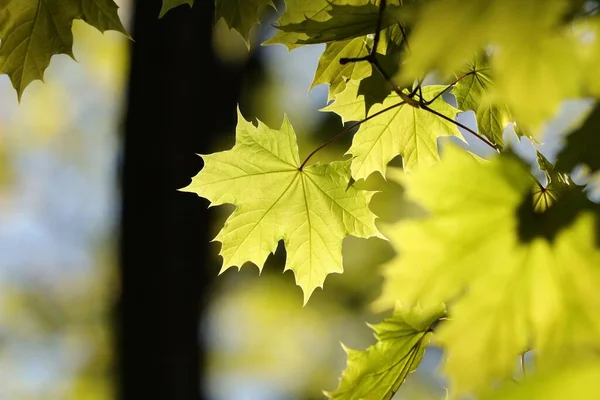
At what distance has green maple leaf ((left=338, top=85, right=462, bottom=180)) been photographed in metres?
1.19

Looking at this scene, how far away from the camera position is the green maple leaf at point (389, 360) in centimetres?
99

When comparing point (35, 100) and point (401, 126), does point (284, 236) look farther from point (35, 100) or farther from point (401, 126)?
point (35, 100)

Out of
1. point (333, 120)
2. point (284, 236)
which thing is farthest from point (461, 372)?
point (333, 120)

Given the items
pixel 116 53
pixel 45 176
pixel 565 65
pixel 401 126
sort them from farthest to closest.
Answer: pixel 45 176 → pixel 116 53 → pixel 401 126 → pixel 565 65

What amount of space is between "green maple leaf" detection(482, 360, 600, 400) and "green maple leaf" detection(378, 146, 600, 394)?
0.21 metres

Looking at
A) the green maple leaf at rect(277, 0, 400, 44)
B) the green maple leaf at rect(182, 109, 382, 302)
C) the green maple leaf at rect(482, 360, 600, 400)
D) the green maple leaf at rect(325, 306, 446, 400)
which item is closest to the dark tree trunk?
the green maple leaf at rect(182, 109, 382, 302)

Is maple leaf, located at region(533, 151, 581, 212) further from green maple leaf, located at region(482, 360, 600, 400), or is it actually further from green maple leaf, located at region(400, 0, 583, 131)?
green maple leaf, located at region(482, 360, 600, 400)

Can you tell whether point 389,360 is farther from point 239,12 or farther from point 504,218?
point 239,12

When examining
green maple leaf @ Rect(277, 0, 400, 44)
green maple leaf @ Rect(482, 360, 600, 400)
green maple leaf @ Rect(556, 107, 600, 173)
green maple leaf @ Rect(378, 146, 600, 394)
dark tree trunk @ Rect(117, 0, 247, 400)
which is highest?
dark tree trunk @ Rect(117, 0, 247, 400)

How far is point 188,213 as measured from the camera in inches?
128

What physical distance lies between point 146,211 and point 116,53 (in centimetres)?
409

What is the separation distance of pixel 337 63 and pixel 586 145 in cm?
62

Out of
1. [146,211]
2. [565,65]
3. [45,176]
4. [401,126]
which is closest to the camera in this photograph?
[565,65]

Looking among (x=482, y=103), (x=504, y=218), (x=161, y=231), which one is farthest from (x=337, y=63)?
(x=161, y=231)
